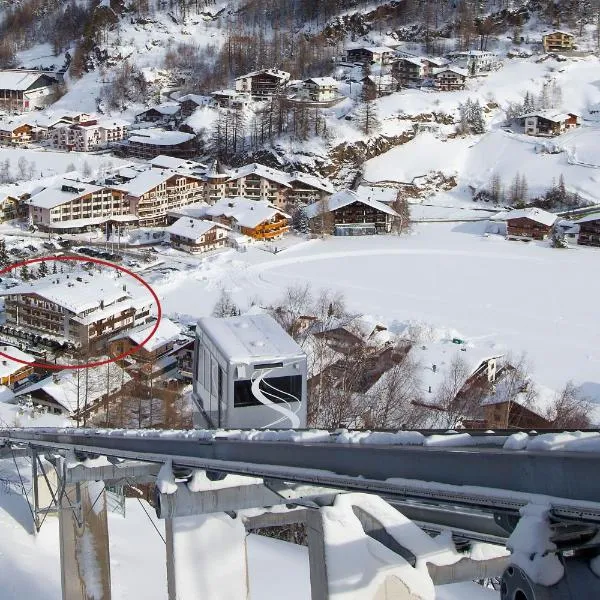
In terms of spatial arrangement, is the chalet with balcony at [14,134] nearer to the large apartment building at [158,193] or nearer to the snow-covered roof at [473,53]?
the large apartment building at [158,193]

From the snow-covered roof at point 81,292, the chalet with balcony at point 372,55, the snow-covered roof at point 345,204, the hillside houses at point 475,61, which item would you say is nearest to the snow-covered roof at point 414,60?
the chalet with balcony at point 372,55

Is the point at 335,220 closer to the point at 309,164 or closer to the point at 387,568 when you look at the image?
the point at 309,164

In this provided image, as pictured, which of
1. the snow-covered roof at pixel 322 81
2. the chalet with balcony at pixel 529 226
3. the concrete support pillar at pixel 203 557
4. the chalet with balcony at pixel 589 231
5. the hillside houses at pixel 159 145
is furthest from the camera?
the snow-covered roof at pixel 322 81

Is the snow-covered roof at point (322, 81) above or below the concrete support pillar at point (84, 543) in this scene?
below

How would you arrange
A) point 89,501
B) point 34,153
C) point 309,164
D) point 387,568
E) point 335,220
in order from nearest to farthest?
1. point 387,568
2. point 89,501
3. point 335,220
4. point 309,164
5. point 34,153

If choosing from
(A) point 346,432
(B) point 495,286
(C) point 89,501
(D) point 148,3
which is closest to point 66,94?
(D) point 148,3

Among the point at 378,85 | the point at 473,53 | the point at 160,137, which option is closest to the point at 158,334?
the point at 160,137

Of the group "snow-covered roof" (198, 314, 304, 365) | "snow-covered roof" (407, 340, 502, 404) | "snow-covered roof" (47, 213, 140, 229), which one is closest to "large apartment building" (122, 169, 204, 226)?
"snow-covered roof" (47, 213, 140, 229)
